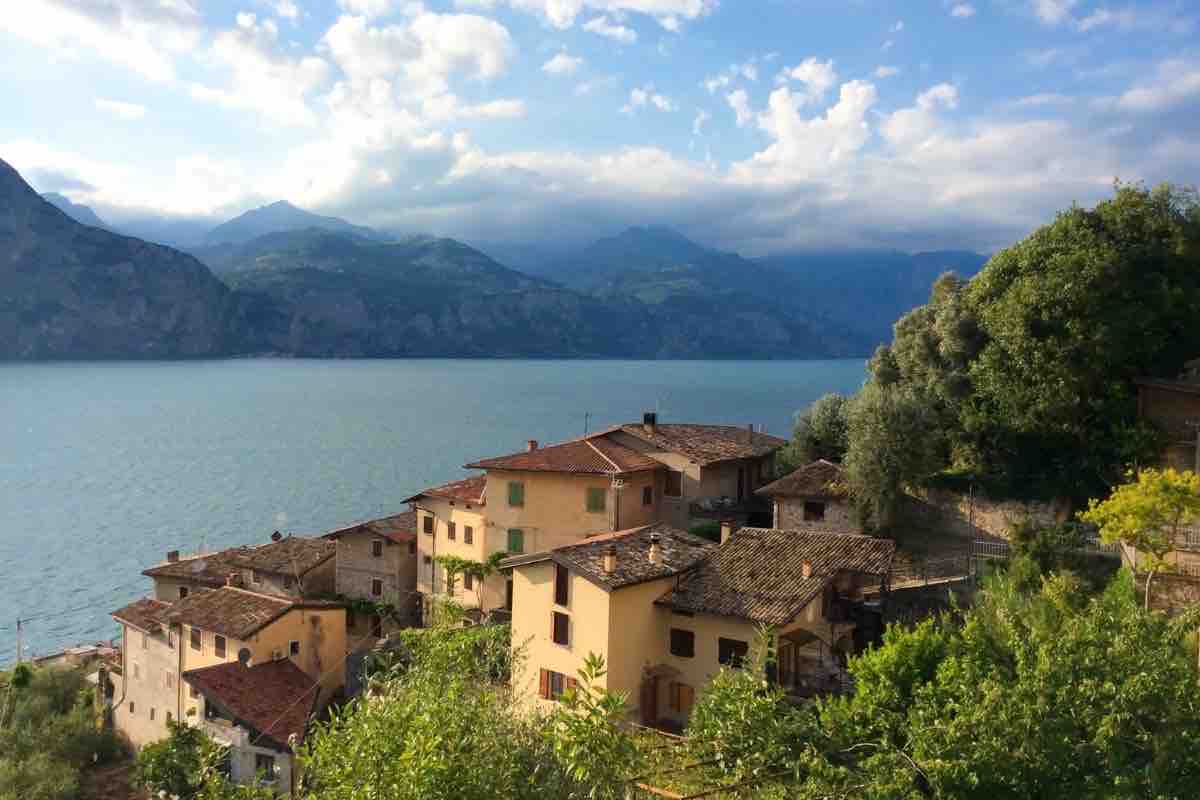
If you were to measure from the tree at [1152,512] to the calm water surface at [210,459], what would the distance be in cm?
4925

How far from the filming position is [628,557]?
23922mm

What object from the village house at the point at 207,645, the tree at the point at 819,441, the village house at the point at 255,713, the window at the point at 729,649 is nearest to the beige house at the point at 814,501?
the tree at the point at 819,441

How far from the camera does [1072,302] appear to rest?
29.4 metres

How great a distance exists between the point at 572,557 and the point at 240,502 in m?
62.6

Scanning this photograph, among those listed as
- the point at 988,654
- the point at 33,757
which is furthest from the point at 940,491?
the point at 33,757

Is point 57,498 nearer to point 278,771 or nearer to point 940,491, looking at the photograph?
point 278,771

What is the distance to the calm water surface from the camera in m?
59.9

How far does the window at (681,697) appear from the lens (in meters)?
22.5

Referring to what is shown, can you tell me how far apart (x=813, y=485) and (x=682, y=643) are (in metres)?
10.9

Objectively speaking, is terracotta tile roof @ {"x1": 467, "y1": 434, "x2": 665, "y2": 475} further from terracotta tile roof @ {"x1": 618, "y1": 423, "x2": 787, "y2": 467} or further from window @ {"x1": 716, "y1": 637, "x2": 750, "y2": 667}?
window @ {"x1": 716, "y1": 637, "x2": 750, "y2": 667}

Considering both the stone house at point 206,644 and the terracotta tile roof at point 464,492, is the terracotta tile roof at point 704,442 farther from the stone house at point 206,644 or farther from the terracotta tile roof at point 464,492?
the stone house at point 206,644

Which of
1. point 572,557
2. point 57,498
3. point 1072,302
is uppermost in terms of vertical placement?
point 1072,302

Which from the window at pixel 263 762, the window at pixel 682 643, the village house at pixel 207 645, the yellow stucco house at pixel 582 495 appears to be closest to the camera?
the window at pixel 682 643

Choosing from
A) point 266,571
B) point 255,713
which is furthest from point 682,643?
point 266,571
